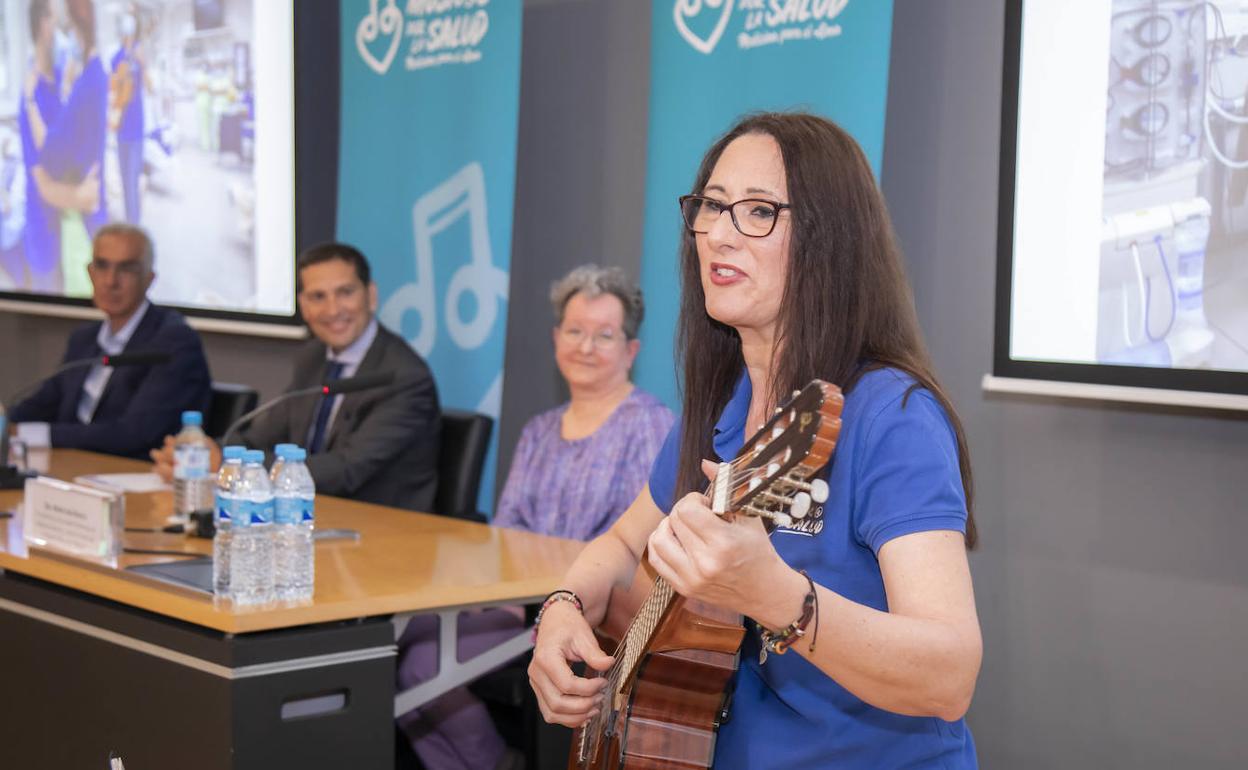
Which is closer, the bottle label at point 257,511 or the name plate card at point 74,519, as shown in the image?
the bottle label at point 257,511

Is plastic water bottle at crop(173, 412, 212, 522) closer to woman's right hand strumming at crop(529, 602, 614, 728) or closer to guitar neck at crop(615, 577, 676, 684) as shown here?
woman's right hand strumming at crop(529, 602, 614, 728)

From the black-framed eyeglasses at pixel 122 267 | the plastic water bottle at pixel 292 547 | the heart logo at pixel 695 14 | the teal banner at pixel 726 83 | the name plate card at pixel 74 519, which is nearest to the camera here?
the plastic water bottle at pixel 292 547

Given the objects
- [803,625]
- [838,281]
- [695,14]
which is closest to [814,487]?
[803,625]

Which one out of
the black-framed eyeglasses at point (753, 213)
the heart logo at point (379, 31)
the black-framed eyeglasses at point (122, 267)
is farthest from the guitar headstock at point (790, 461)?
the black-framed eyeglasses at point (122, 267)

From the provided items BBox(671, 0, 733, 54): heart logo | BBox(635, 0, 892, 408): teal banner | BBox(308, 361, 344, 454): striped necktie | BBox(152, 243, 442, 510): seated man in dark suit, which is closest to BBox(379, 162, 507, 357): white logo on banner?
BBox(152, 243, 442, 510): seated man in dark suit

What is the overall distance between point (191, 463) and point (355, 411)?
79 centimetres

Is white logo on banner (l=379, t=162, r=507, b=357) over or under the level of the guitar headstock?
over

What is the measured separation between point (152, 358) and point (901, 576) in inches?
111

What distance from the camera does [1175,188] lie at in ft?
9.39

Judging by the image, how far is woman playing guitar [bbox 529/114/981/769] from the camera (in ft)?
4.19

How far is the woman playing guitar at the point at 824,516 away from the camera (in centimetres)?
128

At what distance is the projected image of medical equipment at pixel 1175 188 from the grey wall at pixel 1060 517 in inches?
7.8

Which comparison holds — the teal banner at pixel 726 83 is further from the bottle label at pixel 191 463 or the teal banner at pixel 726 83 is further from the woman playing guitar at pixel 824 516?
the woman playing guitar at pixel 824 516

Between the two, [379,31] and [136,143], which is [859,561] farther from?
[136,143]
